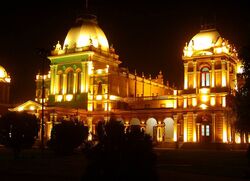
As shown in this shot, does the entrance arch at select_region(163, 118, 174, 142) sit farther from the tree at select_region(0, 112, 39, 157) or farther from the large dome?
the tree at select_region(0, 112, 39, 157)

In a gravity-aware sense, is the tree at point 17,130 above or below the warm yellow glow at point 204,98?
below

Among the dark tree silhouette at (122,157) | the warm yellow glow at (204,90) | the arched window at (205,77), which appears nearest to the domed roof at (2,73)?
the arched window at (205,77)

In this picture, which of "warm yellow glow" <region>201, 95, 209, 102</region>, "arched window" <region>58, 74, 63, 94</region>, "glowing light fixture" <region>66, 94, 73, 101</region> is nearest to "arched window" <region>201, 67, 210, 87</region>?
"warm yellow glow" <region>201, 95, 209, 102</region>

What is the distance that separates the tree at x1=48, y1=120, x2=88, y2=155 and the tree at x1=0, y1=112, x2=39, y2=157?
110 inches

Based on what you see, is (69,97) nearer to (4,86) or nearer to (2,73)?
(4,86)

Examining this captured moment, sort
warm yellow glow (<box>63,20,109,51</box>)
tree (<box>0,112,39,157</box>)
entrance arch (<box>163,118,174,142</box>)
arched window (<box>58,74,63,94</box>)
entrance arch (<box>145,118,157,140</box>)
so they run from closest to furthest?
tree (<box>0,112,39,157</box>), entrance arch (<box>163,118,174,142</box>), entrance arch (<box>145,118,157,140</box>), warm yellow glow (<box>63,20,109,51</box>), arched window (<box>58,74,63,94</box>)

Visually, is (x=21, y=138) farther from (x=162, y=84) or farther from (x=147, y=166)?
(x=162, y=84)

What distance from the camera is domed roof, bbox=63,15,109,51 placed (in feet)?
289

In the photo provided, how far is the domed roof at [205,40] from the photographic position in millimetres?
73675

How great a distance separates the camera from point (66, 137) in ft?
153

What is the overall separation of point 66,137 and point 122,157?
104 ft

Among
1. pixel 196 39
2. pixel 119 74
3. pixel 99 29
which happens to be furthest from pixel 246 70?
pixel 99 29

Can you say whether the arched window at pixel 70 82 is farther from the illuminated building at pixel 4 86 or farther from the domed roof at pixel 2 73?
the domed roof at pixel 2 73

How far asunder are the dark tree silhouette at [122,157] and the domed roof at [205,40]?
5936cm
